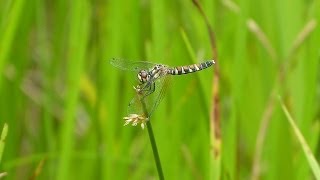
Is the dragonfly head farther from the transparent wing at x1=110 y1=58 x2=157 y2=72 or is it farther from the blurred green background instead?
the blurred green background

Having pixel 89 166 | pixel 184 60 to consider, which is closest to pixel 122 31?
pixel 184 60

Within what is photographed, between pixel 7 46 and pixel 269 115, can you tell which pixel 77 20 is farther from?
pixel 269 115

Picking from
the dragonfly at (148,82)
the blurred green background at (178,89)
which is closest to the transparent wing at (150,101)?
the dragonfly at (148,82)

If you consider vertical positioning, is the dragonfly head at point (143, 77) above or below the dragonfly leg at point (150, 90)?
above

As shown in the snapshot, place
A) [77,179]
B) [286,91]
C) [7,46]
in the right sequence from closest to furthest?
[7,46] → [286,91] → [77,179]

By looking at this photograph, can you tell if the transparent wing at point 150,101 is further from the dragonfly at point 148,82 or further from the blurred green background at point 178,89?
the blurred green background at point 178,89

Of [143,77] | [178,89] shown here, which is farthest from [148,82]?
[178,89]
